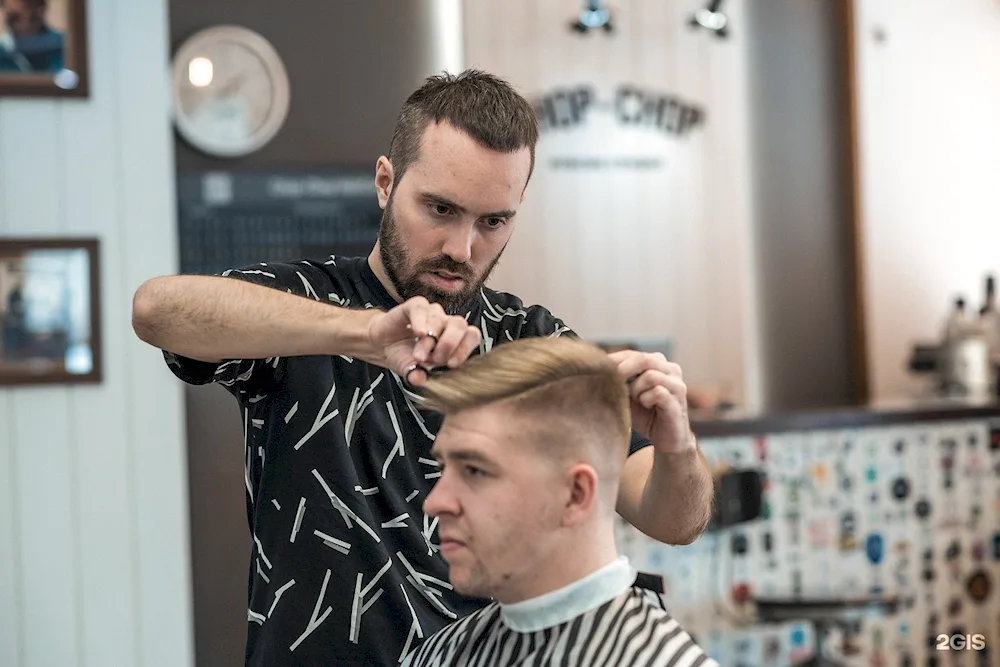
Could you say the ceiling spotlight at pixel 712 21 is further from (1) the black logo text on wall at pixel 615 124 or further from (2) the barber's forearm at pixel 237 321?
(2) the barber's forearm at pixel 237 321

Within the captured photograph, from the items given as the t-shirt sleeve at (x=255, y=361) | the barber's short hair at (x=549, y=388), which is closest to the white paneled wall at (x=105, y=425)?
the t-shirt sleeve at (x=255, y=361)

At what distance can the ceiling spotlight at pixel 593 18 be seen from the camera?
470 centimetres

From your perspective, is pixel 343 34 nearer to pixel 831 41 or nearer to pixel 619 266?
pixel 619 266

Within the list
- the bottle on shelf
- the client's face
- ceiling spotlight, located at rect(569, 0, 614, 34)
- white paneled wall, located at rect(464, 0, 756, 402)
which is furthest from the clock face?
the bottle on shelf

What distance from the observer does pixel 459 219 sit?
1697 millimetres

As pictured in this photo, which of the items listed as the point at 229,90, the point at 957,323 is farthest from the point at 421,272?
the point at 957,323

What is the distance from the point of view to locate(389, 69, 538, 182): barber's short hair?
67.0 inches

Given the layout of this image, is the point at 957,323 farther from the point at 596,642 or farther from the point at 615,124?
the point at 596,642

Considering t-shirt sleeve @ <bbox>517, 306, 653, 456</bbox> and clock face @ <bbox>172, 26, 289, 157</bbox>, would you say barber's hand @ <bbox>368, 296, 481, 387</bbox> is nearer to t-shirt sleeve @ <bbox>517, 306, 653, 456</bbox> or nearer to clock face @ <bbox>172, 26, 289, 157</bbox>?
t-shirt sleeve @ <bbox>517, 306, 653, 456</bbox>

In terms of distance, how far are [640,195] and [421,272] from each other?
3500mm

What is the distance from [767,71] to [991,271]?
146cm

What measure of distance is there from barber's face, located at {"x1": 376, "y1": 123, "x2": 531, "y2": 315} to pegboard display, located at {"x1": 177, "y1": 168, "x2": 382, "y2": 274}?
2088 millimetres

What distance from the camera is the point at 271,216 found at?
3.79m

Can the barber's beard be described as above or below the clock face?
below
